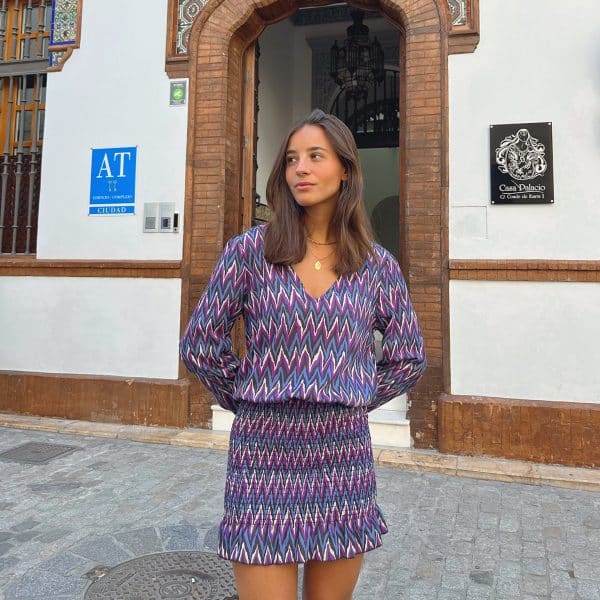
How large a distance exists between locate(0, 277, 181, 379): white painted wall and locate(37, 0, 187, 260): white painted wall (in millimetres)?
361

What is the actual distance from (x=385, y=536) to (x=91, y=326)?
409cm

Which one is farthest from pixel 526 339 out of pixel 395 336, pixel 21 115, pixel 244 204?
pixel 21 115

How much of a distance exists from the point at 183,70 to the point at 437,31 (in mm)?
2693

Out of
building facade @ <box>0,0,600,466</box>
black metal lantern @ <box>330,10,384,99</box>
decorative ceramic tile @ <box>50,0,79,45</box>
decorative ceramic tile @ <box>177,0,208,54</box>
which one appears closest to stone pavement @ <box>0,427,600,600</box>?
building facade @ <box>0,0,600,466</box>

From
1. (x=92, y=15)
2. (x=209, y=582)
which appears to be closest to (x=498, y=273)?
(x=209, y=582)

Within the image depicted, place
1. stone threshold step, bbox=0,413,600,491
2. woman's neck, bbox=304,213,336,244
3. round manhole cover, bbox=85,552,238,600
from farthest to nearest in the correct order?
1. stone threshold step, bbox=0,413,600,491
2. round manhole cover, bbox=85,552,238,600
3. woman's neck, bbox=304,213,336,244

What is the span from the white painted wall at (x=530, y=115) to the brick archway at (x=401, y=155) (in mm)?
201

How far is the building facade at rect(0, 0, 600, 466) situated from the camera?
15.6ft

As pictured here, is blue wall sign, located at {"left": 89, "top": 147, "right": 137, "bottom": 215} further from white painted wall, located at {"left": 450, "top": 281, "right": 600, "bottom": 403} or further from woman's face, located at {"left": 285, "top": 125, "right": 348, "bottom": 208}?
woman's face, located at {"left": 285, "top": 125, "right": 348, "bottom": 208}

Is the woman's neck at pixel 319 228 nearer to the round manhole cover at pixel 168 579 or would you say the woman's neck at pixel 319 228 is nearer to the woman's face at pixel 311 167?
the woman's face at pixel 311 167

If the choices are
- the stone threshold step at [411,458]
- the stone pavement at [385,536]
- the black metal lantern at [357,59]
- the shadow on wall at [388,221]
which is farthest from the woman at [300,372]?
the shadow on wall at [388,221]

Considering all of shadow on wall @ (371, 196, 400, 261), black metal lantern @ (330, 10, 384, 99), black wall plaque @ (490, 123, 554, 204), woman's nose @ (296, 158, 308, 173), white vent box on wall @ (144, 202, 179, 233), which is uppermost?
black metal lantern @ (330, 10, 384, 99)

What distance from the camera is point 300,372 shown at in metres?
1.47

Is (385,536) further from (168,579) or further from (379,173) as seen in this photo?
(379,173)
